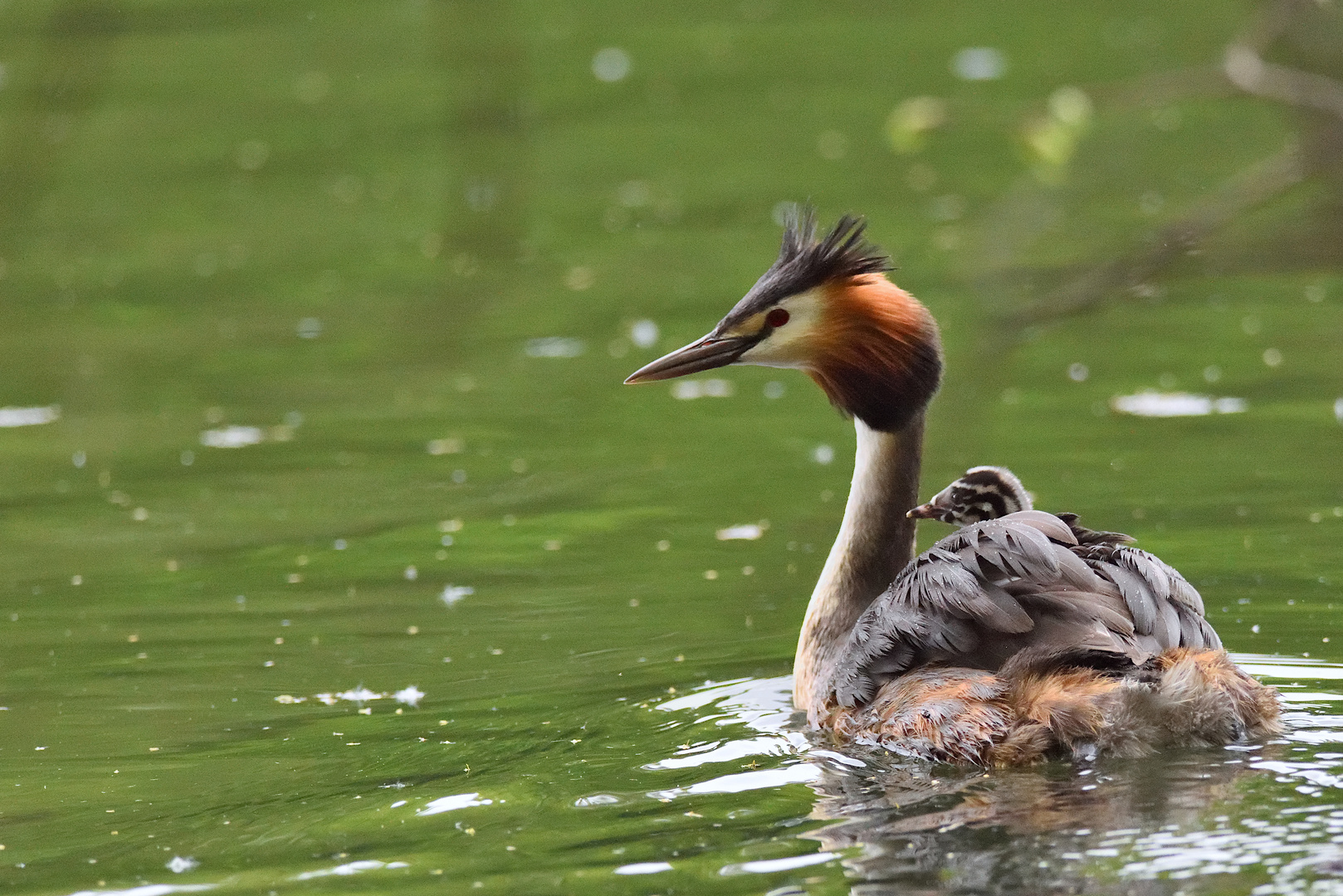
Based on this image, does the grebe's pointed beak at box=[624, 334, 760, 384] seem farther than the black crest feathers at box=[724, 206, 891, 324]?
Yes

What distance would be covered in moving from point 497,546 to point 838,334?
2.38 metres

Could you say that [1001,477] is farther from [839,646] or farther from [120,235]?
[120,235]

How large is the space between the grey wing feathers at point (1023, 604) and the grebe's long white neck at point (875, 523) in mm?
566

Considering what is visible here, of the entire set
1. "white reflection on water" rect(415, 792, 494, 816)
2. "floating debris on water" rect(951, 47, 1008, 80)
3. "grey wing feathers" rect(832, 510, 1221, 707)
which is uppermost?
"floating debris on water" rect(951, 47, 1008, 80)

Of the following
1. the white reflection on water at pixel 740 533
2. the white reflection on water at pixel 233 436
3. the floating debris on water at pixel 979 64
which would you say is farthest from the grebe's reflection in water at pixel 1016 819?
the floating debris on water at pixel 979 64

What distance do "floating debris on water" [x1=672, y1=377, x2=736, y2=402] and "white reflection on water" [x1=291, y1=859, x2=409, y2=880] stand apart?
5.86 meters

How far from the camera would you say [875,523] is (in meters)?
6.93

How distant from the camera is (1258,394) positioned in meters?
10.1

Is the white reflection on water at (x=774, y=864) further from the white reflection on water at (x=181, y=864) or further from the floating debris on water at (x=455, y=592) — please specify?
the floating debris on water at (x=455, y=592)

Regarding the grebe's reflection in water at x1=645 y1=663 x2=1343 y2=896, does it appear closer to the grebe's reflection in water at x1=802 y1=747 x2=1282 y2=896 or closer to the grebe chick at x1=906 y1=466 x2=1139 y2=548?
the grebe's reflection in water at x1=802 y1=747 x2=1282 y2=896

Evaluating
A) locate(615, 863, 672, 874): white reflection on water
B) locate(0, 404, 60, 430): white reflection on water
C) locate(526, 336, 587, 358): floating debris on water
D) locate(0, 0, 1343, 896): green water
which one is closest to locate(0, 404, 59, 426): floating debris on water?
locate(0, 404, 60, 430): white reflection on water

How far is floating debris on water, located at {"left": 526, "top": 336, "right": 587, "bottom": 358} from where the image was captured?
1155 centimetres

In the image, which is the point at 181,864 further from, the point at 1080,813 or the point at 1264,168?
the point at 1264,168

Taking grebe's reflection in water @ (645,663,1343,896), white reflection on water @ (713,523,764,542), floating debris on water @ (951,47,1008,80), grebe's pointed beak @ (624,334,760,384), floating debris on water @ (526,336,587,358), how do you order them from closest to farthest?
grebe's reflection in water @ (645,663,1343,896)
grebe's pointed beak @ (624,334,760,384)
white reflection on water @ (713,523,764,542)
floating debris on water @ (526,336,587,358)
floating debris on water @ (951,47,1008,80)
